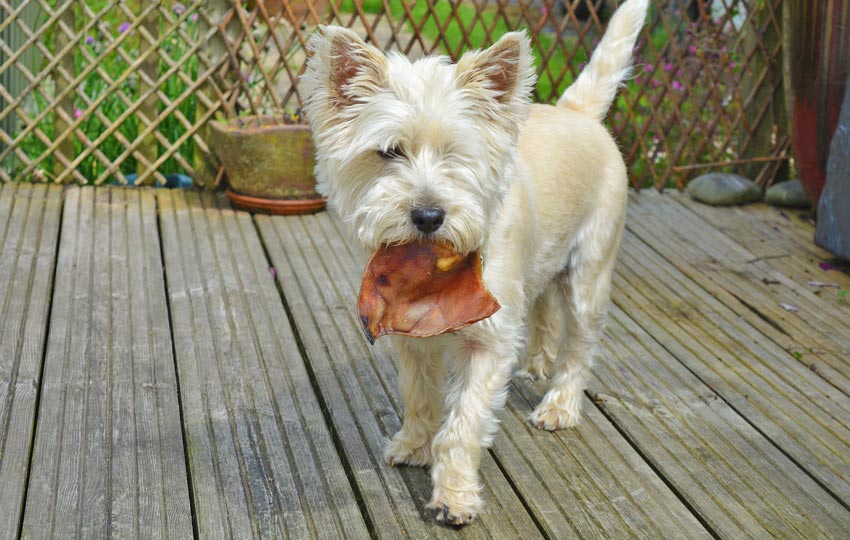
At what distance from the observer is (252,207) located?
16.3 ft

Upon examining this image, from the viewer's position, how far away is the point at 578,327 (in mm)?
3199

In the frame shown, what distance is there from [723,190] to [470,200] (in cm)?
348

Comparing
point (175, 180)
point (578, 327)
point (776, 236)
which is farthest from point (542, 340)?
point (175, 180)

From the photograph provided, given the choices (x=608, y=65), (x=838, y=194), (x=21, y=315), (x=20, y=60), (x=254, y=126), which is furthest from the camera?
(x=20, y=60)

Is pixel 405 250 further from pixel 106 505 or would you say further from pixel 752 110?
pixel 752 110

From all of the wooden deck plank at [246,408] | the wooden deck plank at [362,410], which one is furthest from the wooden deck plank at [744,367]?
the wooden deck plank at [246,408]

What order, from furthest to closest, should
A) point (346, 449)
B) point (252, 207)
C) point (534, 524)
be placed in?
point (252, 207)
point (346, 449)
point (534, 524)

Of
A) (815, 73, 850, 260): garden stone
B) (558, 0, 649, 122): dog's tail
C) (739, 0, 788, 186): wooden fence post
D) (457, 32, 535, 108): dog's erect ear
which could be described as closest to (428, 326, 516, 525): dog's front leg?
(457, 32, 535, 108): dog's erect ear

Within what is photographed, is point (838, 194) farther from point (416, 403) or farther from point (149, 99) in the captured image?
point (149, 99)

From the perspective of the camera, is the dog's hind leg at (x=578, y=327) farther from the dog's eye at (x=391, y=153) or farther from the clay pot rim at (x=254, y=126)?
the clay pot rim at (x=254, y=126)

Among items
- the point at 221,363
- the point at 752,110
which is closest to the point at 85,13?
the point at 221,363

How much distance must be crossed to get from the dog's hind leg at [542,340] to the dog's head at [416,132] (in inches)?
40.2

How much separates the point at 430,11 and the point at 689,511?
328 centimetres

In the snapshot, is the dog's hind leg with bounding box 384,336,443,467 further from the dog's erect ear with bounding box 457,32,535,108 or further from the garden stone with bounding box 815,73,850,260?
the garden stone with bounding box 815,73,850,260
